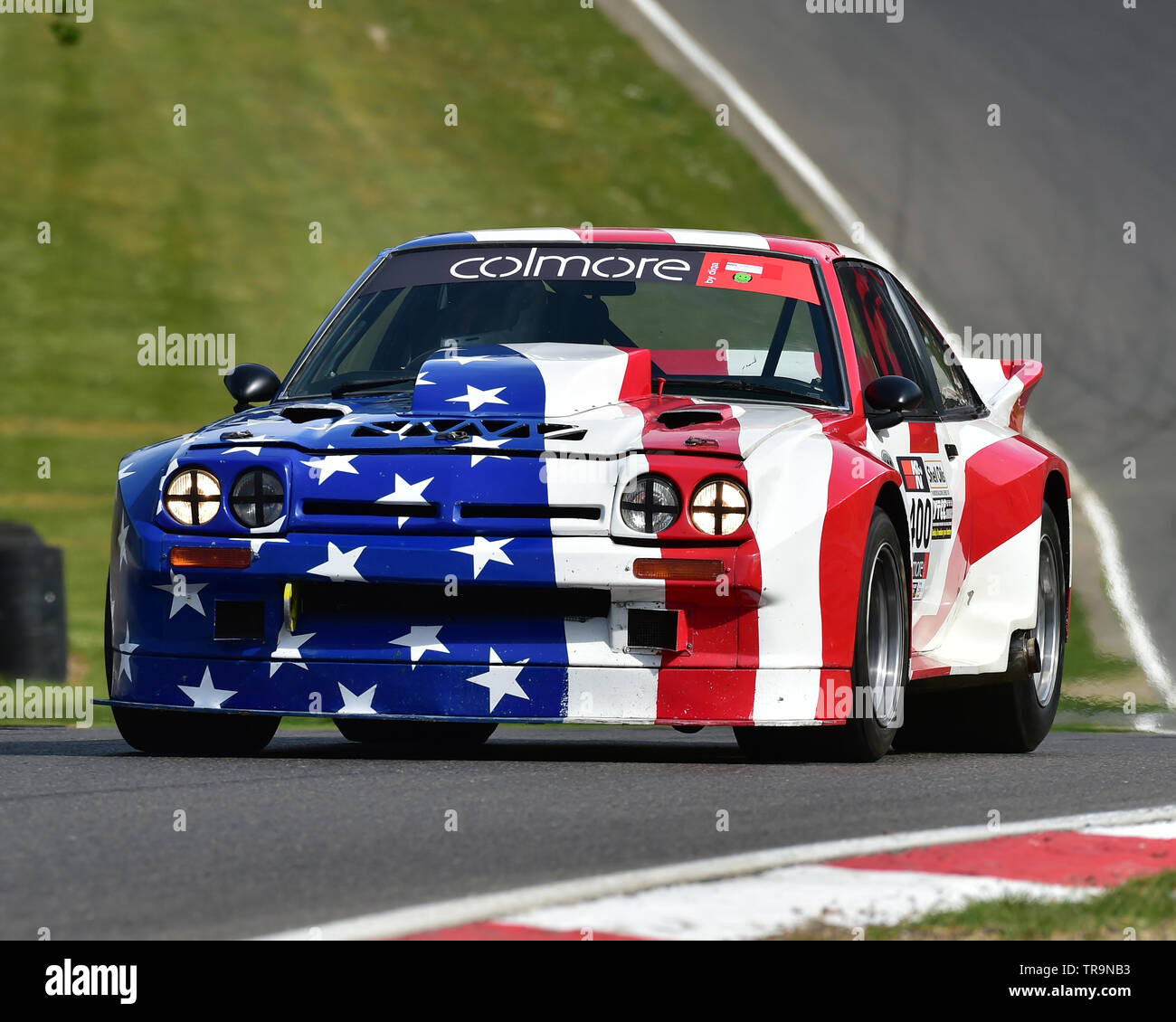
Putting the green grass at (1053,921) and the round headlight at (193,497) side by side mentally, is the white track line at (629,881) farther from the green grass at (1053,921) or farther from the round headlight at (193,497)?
the round headlight at (193,497)

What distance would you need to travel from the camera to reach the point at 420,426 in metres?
Result: 7.18

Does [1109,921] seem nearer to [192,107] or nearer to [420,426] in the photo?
[420,426]

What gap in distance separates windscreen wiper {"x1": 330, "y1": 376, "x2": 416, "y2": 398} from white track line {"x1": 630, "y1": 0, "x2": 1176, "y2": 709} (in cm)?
399

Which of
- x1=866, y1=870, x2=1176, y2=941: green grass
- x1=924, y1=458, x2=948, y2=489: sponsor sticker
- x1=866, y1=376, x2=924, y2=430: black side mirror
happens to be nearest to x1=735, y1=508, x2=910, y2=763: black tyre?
x1=866, y1=376, x2=924, y2=430: black side mirror

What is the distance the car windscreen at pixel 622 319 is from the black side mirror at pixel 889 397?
0.42ft

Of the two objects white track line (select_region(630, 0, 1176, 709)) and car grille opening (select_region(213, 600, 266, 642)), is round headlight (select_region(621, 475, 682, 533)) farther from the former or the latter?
white track line (select_region(630, 0, 1176, 709))

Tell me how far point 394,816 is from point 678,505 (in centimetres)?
141

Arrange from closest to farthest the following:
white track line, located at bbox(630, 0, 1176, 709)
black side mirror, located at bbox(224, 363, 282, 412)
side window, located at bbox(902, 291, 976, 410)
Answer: black side mirror, located at bbox(224, 363, 282, 412), side window, located at bbox(902, 291, 976, 410), white track line, located at bbox(630, 0, 1176, 709)

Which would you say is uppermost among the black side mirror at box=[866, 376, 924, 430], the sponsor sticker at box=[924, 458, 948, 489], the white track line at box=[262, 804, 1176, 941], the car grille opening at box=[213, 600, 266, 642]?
the black side mirror at box=[866, 376, 924, 430]

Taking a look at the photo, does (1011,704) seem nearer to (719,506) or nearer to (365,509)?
(719,506)

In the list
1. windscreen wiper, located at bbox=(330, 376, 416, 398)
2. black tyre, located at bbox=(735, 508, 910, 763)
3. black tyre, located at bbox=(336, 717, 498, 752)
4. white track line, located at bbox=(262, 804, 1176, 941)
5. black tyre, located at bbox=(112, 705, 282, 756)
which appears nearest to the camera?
white track line, located at bbox=(262, 804, 1176, 941)

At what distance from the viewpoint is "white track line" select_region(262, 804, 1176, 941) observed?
4438 millimetres

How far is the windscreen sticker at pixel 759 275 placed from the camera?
8.29 metres

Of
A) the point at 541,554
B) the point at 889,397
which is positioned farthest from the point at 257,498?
the point at 889,397
